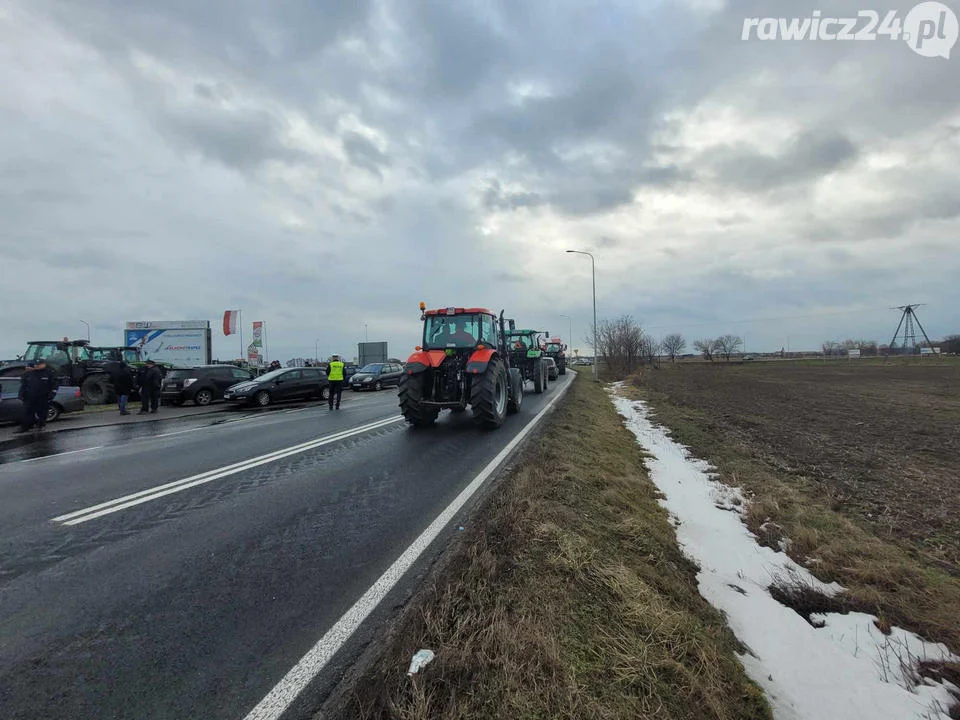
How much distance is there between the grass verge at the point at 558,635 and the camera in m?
2.03

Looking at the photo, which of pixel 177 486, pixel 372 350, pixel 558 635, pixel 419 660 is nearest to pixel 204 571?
pixel 419 660

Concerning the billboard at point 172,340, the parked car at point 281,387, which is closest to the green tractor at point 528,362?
the parked car at point 281,387

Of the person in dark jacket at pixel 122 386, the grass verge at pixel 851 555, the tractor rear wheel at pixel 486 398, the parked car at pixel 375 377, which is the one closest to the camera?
the grass verge at pixel 851 555

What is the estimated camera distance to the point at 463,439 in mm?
8375

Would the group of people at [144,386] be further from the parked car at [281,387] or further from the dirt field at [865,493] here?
the dirt field at [865,493]

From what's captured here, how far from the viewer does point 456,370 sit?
32.1ft

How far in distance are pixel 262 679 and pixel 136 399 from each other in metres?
21.0

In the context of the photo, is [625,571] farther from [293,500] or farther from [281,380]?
[281,380]

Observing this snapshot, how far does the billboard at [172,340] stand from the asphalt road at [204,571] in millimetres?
21112

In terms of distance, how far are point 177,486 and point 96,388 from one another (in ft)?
53.4

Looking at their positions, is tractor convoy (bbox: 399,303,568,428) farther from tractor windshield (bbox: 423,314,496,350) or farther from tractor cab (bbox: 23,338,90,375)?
tractor cab (bbox: 23,338,90,375)

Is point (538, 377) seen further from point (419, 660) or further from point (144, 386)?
point (419, 660)

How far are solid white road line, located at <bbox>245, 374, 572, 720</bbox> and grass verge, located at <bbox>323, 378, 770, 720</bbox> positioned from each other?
0.78 feet

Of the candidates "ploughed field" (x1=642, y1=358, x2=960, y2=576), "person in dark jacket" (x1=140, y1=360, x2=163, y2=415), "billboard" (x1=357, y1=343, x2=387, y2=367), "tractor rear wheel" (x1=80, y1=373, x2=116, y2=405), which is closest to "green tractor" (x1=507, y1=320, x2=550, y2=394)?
"ploughed field" (x1=642, y1=358, x2=960, y2=576)
